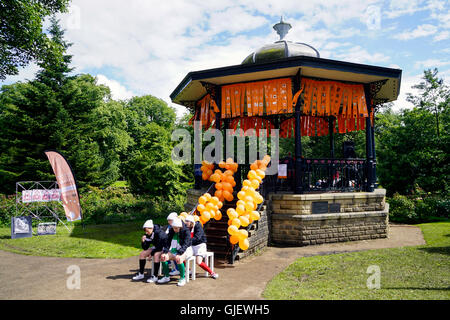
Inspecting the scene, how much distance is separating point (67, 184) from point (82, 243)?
3.06 meters

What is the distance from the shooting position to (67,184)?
13.7 m

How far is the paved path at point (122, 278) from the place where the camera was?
6539 mm

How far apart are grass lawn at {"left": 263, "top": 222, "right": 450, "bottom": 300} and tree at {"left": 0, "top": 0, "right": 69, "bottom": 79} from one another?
15492 millimetres

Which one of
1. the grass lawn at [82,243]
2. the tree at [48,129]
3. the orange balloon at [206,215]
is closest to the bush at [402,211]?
the orange balloon at [206,215]

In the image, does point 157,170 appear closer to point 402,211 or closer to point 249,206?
point 249,206

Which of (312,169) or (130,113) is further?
(130,113)

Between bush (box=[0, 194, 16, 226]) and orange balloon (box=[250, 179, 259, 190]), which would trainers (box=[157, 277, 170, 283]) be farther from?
bush (box=[0, 194, 16, 226])

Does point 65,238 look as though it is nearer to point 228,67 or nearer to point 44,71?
point 228,67

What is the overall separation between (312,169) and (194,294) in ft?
24.2

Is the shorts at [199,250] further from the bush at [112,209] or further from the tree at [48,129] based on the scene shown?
the tree at [48,129]

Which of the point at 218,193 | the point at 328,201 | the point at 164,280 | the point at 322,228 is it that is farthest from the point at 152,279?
the point at 328,201

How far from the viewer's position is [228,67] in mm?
11617

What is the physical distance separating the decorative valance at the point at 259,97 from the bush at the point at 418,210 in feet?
36.4
